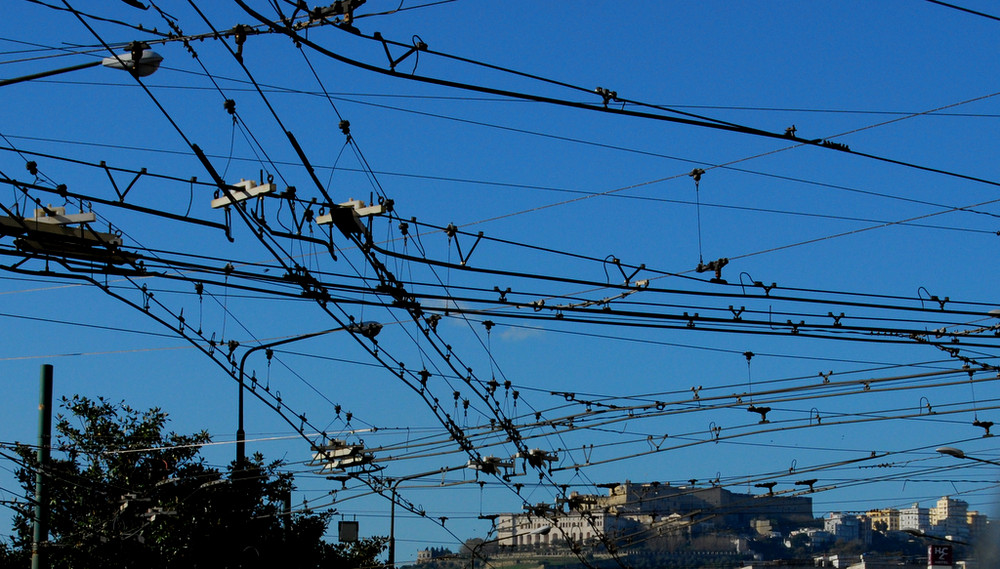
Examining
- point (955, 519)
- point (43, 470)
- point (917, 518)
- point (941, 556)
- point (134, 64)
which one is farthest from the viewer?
point (917, 518)

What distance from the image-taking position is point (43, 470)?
74.9 feet

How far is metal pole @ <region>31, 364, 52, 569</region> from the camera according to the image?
22781 millimetres

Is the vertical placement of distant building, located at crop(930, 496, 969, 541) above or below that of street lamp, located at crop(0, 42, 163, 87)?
below

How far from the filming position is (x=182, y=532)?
3353 centimetres

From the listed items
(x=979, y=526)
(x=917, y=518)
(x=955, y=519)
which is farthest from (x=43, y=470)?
(x=917, y=518)

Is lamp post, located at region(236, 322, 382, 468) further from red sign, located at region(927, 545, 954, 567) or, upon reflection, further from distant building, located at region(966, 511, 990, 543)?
red sign, located at region(927, 545, 954, 567)

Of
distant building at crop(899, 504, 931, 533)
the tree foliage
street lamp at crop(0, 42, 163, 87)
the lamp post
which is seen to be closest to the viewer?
street lamp at crop(0, 42, 163, 87)

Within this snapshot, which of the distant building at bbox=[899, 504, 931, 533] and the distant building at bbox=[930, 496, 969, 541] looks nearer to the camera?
the distant building at bbox=[899, 504, 931, 533]

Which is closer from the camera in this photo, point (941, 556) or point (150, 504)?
point (150, 504)

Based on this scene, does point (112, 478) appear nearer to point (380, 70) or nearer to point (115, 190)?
point (115, 190)

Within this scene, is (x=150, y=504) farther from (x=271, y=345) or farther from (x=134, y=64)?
(x=134, y=64)

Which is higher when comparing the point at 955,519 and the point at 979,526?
the point at 955,519

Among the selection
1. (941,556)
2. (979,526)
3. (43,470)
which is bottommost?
(941,556)

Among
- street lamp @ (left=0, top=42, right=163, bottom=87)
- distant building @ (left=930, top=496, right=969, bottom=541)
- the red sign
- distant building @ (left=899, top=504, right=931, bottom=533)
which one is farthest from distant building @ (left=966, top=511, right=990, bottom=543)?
street lamp @ (left=0, top=42, right=163, bottom=87)
